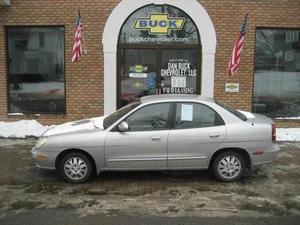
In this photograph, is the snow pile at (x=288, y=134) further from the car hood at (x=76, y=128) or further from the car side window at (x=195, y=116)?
the car hood at (x=76, y=128)

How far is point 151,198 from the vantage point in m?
6.73

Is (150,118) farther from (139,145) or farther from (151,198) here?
(151,198)

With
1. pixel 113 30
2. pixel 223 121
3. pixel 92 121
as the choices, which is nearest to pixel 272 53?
pixel 113 30

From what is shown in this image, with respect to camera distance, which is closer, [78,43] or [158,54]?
[78,43]

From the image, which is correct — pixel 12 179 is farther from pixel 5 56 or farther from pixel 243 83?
pixel 243 83

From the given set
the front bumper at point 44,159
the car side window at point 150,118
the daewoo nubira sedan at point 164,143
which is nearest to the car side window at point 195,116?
the daewoo nubira sedan at point 164,143

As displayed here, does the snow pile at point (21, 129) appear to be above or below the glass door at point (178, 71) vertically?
below

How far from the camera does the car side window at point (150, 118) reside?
750 cm

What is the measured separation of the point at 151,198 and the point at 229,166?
5.37 ft

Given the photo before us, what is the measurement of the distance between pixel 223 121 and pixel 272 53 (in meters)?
5.39

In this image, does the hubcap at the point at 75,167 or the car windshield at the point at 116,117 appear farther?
the car windshield at the point at 116,117

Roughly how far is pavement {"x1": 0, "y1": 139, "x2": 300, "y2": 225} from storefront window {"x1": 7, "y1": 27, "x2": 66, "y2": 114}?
12.8 ft

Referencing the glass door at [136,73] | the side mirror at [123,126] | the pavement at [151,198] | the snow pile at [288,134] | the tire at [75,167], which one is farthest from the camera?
the glass door at [136,73]

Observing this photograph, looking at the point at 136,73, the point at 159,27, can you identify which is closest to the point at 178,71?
the point at 136,73
